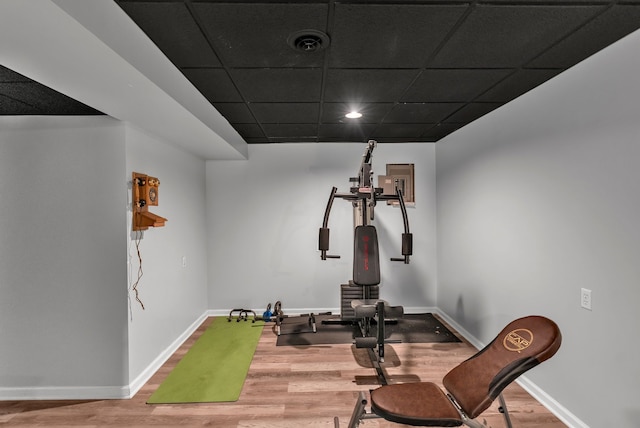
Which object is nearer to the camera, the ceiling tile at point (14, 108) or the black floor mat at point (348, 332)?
the ceiling tile at point (14, 108)

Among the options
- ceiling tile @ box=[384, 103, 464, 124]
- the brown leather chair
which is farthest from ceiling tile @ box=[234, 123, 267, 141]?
the brown leather chair

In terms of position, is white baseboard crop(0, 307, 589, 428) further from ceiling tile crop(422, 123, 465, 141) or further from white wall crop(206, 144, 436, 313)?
ceiling tile crop(422, 123, 465, 141)

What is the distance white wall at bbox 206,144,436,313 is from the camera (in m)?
4.49

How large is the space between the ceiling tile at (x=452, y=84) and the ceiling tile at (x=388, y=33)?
26cm

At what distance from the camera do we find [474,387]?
177 cm

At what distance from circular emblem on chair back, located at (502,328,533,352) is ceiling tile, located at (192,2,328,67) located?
71.4 inches

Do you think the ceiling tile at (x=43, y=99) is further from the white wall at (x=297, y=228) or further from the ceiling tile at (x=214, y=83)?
the white wall at (x=297, y=228)

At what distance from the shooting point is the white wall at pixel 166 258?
2701 mm

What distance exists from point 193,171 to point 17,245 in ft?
6.07

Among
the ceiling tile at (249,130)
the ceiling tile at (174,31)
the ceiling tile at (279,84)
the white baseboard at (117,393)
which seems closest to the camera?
the ceiling tile at (174,31)

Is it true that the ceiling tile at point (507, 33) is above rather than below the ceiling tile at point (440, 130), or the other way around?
below

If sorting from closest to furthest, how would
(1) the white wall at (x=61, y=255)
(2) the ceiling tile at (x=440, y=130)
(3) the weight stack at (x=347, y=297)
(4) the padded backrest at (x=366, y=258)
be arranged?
(1) the white wall at (x=61, y=255)
(4) the padded backrest at (x=366, y=258)
(2) the ceiling tile at (x=440, y=130)
(3) the weight stack at (x=347, y=297)

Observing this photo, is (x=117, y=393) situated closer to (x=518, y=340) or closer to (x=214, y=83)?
(x=214, y=83)

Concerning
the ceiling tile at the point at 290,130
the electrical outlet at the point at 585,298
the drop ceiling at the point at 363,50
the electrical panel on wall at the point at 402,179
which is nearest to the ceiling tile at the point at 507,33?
the drop ceiling at the point at 363,50
